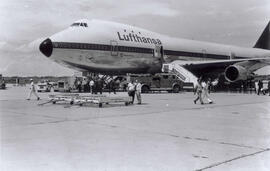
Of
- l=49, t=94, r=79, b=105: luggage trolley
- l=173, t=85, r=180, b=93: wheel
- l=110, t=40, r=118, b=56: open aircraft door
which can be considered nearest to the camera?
l=49, t=94, r=79, b=105: luggage trolley

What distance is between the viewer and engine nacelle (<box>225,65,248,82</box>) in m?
26.0

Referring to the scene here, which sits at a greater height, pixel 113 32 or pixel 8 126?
pixel 113 32

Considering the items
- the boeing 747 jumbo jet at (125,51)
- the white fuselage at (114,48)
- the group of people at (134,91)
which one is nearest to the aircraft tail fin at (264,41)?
the boeing 747 jumbo jet at (125,51)

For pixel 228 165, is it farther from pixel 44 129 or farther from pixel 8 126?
pixel 8 126

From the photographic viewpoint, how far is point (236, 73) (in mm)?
26156

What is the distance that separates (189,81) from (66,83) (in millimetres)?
10706

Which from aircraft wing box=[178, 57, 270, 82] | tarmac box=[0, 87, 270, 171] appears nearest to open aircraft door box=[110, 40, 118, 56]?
aircraft wing box=[178, 57, 270, 82]

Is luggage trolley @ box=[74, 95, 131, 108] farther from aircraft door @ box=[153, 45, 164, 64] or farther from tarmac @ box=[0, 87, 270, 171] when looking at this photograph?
aircraft door @ box=[153, 45, 164, 64]

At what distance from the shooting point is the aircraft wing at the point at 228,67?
1037 inches

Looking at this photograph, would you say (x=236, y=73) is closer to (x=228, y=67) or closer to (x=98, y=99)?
(x=228, y=67)

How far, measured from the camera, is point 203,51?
3194 cm

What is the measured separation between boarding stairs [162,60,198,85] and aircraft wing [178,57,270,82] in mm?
1312

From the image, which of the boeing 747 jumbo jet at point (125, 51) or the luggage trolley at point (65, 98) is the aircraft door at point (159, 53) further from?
the luggage trolley at point (65, 98)

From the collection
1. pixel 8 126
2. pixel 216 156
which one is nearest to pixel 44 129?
pixel 8 126
